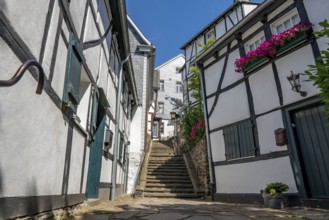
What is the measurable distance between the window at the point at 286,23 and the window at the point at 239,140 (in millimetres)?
2700

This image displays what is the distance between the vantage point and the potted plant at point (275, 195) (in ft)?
15.7

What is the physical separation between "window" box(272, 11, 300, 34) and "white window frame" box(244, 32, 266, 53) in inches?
14.3

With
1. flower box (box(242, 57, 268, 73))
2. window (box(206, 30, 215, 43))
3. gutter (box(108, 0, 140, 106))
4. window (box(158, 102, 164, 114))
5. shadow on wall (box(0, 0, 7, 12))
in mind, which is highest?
window (box(206, 30, 215, 43))

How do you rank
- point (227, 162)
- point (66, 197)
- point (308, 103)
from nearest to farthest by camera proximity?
point (66, 197)
point (308, 103)
point (227, 162)

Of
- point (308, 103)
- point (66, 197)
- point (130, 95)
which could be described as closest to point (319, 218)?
point (308, 103)

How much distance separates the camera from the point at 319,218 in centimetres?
327

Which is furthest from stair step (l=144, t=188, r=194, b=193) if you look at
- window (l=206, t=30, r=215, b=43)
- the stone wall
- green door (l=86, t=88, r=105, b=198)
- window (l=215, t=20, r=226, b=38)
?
window (l=206, t=30, r=215, b=43)

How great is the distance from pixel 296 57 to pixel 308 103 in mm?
1220

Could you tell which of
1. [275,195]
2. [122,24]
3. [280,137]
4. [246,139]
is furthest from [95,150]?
[280,137]

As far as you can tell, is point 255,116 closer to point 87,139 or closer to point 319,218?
point 319,218

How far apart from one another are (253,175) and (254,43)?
3.95 meters

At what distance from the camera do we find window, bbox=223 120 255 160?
6230 mm

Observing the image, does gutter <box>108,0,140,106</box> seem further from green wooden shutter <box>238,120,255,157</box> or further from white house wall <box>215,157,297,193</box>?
white house wall <box>215,157,297,193</box>

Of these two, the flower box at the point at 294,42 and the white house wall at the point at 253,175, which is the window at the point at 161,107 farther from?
the flower box at the point at 294,42
